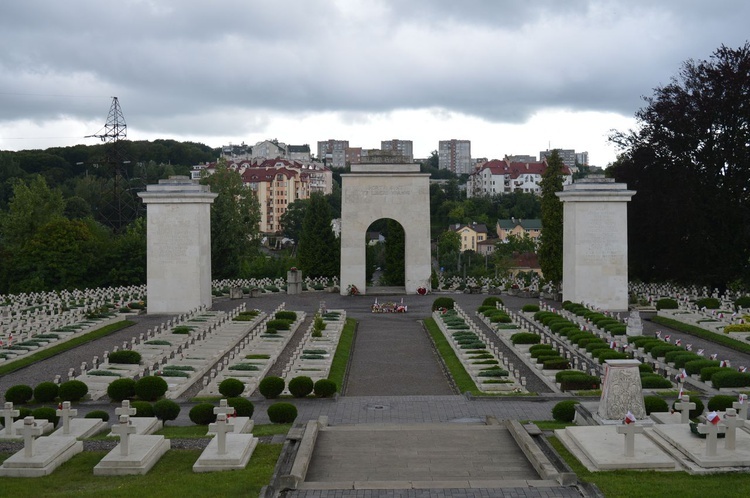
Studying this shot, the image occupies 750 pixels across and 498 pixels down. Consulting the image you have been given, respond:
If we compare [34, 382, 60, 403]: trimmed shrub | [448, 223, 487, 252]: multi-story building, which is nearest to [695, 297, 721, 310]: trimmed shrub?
[34, 382, 60, 403]: trimmed shrub

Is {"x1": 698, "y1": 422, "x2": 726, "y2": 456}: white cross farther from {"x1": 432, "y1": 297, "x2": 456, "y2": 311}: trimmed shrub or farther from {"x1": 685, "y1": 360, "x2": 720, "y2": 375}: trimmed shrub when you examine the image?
{"x1": 432, "y1": 297, "x2": 456, "y2": 311}: trimmed shrub

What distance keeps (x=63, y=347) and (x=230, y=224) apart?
29.2 m

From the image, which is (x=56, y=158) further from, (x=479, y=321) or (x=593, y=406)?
(x=593, y=406)

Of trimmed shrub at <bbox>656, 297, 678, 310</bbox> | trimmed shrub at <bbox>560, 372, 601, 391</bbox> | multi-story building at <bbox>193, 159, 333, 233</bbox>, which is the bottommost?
trimmed shrub at <bbox>560, 372, 601, 391</bbox>

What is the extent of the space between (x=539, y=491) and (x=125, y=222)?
247 ft

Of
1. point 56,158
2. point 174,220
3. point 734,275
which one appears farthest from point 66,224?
point 56,158

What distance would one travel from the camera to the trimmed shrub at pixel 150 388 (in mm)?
22875

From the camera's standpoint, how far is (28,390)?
74.7 ft

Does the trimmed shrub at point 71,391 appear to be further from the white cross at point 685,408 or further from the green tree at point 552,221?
the green tree at point 552,221

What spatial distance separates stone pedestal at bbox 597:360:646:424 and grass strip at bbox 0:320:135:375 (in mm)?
19904

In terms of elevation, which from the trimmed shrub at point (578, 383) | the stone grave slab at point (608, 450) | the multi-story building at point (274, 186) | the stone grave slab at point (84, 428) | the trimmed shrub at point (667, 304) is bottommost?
the trimmed shrub at point (578, 383)

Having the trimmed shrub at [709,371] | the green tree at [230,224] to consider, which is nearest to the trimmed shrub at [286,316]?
the green tree at [230,224]

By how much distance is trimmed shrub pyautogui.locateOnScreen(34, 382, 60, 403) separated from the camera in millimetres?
22859

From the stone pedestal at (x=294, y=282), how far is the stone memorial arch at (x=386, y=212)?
3145 mm
